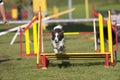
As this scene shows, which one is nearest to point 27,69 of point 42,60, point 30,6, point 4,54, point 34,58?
point 42,60

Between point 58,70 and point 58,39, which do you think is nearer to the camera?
point 58,70

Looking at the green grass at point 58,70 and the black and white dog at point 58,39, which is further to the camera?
the black and white dog at point 58,39

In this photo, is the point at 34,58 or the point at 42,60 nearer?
the point at 42,60

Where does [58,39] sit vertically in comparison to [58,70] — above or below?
above

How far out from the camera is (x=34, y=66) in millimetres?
9922

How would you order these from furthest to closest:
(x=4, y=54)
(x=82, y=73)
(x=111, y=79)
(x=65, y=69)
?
(x=4, y=54) < (x=65, y=69) < (x=82, y=73) < (x=111, y=79)

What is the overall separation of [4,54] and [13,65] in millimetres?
2533

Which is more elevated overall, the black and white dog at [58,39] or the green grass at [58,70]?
the black and white dog at [58,39]

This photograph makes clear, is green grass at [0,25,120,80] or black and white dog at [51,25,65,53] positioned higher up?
black and white dog at [51,25,65,53]

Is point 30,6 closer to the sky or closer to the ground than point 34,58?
closer to the sky

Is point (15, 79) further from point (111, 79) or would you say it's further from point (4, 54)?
point (4, 54)

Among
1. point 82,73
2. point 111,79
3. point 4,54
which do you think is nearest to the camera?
point 111,79

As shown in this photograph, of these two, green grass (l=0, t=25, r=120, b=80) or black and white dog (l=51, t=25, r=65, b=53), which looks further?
black and white dog (l=51, t=25, r=65, b=53)

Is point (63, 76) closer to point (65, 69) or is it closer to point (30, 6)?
point (65, 69)
